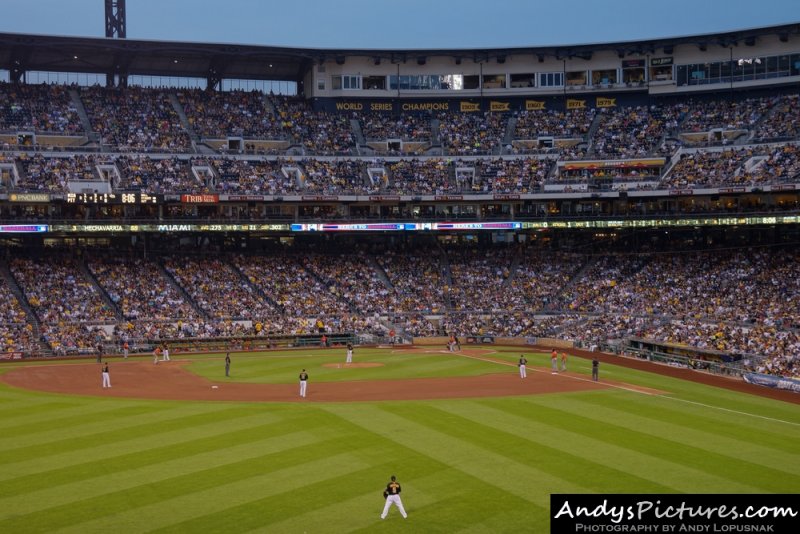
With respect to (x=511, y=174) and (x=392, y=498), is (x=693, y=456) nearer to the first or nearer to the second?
(x=392, y=498)

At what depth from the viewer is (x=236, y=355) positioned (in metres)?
55.7

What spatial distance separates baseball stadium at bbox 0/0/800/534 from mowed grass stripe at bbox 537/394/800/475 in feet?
0.83

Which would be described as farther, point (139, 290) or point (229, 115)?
point (229, 115)

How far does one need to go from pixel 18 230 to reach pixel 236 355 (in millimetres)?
20856

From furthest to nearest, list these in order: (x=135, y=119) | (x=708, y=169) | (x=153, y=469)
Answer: (x=135, y=119) → (x=708, y=169) → (x=153, y=469)

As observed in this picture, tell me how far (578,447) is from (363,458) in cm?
724

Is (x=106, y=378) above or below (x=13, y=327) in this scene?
below

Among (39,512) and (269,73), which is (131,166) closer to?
(269,73)

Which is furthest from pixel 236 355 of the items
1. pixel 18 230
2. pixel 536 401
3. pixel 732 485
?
pixel 732 485

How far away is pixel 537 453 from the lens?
25.8m

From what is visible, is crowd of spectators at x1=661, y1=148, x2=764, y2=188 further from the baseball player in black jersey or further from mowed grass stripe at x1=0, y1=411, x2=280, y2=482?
the baseball player in black jersey

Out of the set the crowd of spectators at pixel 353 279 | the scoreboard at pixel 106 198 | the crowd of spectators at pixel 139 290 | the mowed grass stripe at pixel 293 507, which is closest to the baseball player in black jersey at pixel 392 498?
the mowed grass stripe at pixel 293 507

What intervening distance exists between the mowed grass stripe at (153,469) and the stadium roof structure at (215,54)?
54.6 meters

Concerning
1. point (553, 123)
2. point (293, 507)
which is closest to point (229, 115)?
point (553, 123)
